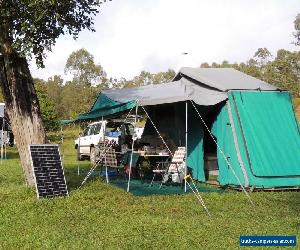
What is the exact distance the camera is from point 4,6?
28.4 feet

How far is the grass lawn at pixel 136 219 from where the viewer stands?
587 centimetres

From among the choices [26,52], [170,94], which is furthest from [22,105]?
[170,94]

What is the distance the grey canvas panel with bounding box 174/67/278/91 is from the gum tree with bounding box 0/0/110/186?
3248 millimetres

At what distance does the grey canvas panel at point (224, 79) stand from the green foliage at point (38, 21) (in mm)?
3290

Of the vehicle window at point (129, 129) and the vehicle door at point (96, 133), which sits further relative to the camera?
the vehicle door at point (96, 133)

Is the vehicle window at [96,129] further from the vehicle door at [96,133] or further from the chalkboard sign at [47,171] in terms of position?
the chalkboard sign at [47,171]

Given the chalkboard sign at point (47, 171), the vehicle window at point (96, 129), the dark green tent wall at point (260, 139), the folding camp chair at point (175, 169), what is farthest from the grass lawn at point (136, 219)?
the vehicle window at point (96, 129)

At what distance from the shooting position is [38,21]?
334 inches

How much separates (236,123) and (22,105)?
4.60 m

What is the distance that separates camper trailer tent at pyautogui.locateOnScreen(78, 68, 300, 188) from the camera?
1015 cm

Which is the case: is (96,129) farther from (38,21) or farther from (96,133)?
(38,21)

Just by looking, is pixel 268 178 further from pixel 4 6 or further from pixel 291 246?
pixel 4 6

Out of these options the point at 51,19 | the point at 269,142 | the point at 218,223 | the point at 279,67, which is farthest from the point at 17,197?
the point at 279,67

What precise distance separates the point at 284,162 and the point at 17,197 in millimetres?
5581
